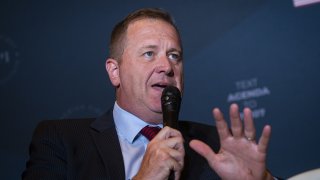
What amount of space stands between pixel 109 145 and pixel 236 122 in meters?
0.61

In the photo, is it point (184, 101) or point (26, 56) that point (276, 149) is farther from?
point (26, 56)

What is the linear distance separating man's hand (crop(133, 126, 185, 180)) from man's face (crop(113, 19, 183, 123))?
1.46 feet

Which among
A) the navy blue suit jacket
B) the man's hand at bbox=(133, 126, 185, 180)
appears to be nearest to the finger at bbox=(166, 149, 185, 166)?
the man's hand at bbox=(133, 126, 185, 180)

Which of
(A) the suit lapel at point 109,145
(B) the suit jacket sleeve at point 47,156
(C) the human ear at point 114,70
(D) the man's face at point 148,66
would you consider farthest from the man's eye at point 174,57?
(B) the suit jacket sleeve at point 47,156

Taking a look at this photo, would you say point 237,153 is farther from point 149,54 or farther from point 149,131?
point 149,54

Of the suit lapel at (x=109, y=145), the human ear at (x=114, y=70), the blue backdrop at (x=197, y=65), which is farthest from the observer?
the blue backdrop at (x=197, y=65)

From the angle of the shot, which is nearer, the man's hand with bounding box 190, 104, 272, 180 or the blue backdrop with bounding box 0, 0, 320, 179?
the man's hand with bounding box 190, 104, 272, 180

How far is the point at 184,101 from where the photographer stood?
8.75ft

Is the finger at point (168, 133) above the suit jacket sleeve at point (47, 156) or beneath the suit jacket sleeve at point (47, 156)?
above

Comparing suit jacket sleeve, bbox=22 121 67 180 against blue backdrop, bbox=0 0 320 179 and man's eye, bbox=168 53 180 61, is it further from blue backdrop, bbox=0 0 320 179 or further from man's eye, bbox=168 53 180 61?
blue backdrop, bbox=0 0 320 179

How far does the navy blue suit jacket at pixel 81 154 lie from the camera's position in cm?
165

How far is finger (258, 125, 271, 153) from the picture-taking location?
130 cm

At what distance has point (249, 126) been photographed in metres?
1.32

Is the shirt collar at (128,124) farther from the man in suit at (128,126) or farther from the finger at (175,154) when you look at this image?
the finger at (175,154)
